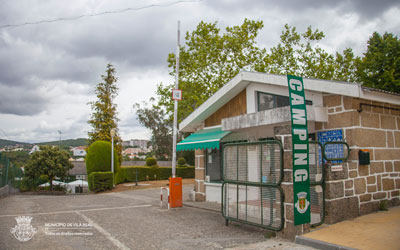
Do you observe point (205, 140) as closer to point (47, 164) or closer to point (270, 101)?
point (270, 101)

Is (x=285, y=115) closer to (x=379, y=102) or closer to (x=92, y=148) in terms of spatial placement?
(x=379, y=102)

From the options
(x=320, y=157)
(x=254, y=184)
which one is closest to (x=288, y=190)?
(x=254, y=184)

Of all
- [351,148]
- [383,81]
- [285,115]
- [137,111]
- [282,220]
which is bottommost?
[282,220]

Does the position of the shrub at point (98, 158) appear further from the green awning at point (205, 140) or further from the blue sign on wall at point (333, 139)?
the blue sign on wall at point (333, 139)

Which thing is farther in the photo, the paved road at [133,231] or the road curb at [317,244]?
the paved road at [133,231]

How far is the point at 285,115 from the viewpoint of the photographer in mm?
7637

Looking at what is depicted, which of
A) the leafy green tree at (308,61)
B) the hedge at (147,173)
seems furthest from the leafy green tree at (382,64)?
the hedge at (147,173)

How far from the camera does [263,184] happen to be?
618 centimetres

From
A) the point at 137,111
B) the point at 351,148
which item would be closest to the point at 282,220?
the point at 351,148

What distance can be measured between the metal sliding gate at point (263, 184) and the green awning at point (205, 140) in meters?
2.72

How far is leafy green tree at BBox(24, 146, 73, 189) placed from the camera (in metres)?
22.5

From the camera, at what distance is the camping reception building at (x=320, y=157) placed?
6074 mm

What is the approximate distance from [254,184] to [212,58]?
18545 millimetres

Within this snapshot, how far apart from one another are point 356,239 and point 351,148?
2.60 meters
